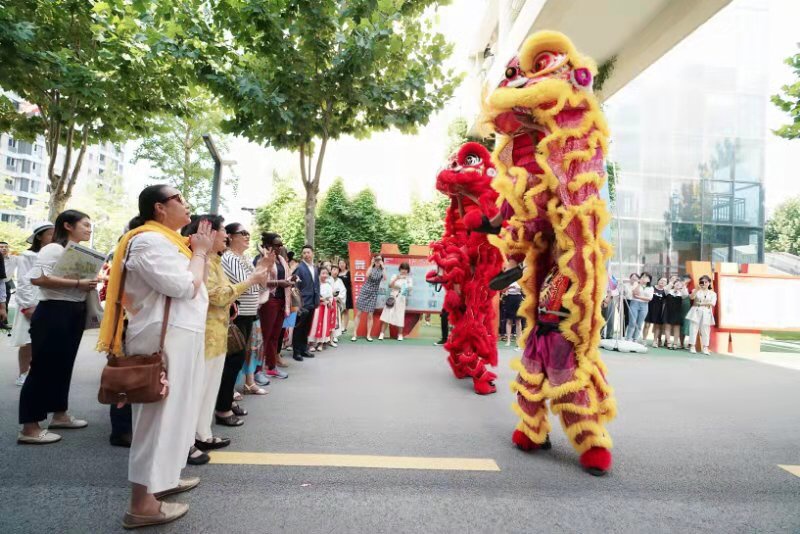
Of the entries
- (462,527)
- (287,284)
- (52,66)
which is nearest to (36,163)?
(52,66)

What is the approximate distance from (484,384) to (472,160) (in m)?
2.44

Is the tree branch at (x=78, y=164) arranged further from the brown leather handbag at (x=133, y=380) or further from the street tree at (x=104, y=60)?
the brown leather handbag at (x=133, y=380)

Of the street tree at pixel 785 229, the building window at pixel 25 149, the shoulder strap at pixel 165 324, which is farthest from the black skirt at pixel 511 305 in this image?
the building window at pixel 25 149

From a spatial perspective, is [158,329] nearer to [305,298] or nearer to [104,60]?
[305,298]

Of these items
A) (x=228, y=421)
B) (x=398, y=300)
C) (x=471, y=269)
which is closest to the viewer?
(x=228, y=421)

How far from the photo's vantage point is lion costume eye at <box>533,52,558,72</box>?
297 centimetres

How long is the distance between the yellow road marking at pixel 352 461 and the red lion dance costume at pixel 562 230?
492 mm

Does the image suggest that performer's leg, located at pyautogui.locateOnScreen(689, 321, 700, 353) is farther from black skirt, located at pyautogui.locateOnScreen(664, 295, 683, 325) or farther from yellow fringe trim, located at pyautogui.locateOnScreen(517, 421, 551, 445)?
yellow fringe trim, located at pyautogui.locateOnScreen(517, 421, 551, 445)

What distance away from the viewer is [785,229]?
29.0m

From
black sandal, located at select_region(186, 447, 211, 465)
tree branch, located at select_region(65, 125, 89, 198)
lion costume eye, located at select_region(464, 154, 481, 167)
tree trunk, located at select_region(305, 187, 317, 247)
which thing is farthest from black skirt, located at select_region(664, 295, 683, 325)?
tree branch, located at select_region(65, 125, 89, 198)

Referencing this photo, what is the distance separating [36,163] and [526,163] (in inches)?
2302

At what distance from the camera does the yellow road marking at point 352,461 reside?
280 cm

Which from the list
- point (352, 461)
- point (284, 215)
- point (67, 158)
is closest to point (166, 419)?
point (352, 461)

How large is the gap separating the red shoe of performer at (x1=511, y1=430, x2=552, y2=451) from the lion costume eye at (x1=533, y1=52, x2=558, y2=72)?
2.45 metres
